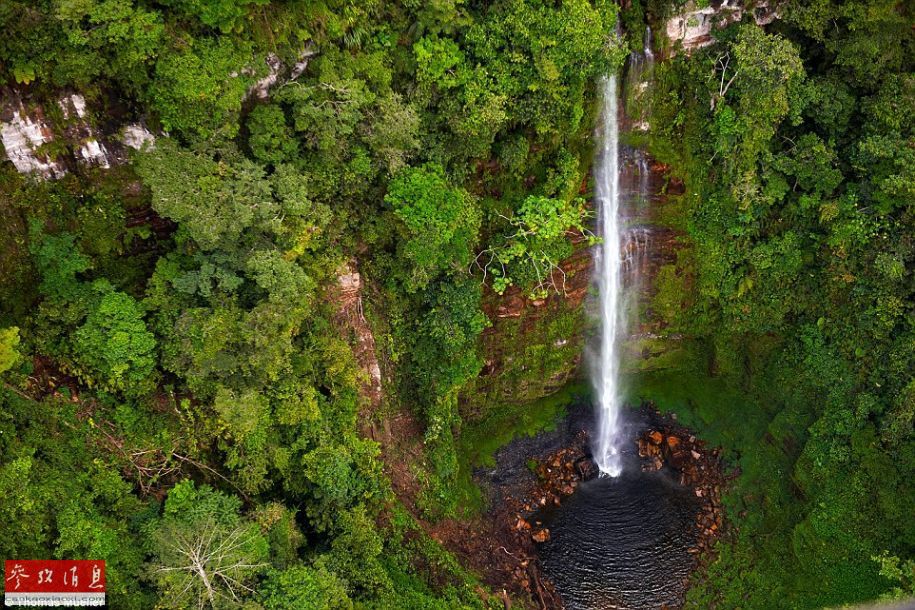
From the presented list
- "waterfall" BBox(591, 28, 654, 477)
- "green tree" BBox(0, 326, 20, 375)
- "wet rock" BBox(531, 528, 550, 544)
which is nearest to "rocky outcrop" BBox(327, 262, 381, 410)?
"green tree" BBox(0, 326, 20, 375)

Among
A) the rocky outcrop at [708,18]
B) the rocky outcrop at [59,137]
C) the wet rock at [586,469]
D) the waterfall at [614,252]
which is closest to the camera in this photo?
A: the rocky outcrop at [59,137]

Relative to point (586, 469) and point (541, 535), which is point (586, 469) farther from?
point (541, 535)

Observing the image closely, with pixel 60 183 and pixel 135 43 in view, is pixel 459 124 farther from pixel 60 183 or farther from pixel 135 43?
pixel 60 183

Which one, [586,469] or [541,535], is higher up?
[586,469]

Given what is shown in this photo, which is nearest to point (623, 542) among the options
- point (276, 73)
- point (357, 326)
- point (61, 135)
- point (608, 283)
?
point (608, 283)

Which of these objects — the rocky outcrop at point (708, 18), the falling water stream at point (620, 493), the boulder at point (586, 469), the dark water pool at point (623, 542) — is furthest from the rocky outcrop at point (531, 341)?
the rocky outcrop at point (708, 18)

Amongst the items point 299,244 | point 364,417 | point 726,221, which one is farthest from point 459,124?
point 726,221

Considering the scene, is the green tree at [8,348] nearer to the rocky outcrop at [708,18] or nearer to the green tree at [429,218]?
the green tree at [429,218]
